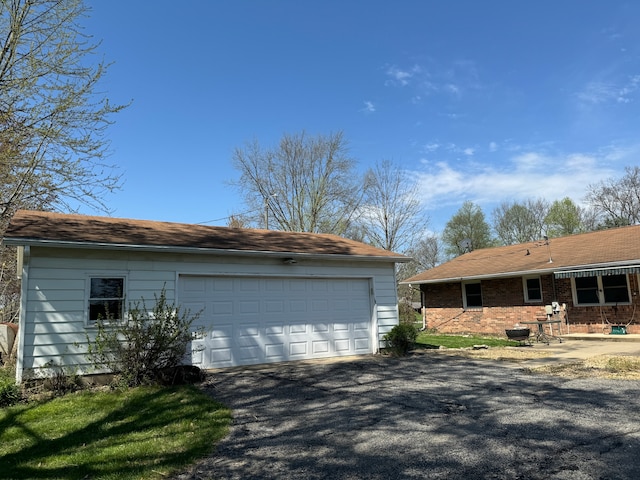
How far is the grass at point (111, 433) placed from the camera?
4410 millimetres

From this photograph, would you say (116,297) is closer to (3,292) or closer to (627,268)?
(3,292)

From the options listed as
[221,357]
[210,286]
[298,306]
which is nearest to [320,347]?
[298,306]

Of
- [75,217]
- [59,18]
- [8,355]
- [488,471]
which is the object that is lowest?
[488,471]

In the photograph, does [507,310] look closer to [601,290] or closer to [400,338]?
[601,290]

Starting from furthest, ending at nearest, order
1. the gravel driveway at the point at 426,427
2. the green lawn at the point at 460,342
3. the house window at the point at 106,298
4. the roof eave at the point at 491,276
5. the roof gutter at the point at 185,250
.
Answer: the roof eave at the point at 491,276
the green lawn at the point at 460,342
the house window at the point at 106,298
the roof gutter at the point at 185,250
the gravel driveway at the point at 426,427

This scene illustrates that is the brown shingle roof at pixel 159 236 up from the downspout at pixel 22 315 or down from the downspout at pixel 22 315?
up

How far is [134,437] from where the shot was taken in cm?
532

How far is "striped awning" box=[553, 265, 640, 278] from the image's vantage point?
14.0 metres

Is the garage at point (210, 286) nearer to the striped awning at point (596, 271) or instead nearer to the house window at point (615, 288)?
the striped awning at point (596, 271)

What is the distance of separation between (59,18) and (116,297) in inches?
239

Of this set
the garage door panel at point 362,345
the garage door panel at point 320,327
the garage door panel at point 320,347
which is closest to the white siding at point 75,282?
the garage door panel at point 320,327

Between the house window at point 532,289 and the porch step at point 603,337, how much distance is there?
6.38 ft

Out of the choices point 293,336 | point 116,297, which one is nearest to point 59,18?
point 116,297

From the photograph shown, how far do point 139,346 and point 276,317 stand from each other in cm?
360
